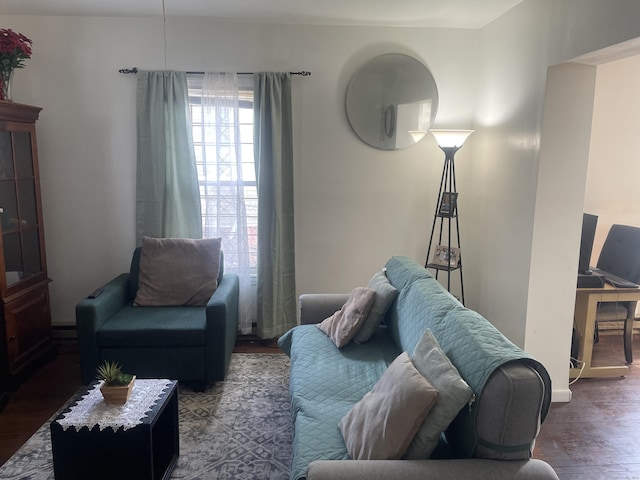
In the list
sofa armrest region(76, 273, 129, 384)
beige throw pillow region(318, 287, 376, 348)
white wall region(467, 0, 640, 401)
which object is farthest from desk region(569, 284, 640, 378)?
sofa armrest region(76, 273, 129, 384)

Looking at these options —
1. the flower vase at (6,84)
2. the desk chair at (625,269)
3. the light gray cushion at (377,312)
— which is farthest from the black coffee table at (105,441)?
the desk chair at (625,269)

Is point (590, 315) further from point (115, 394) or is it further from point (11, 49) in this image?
point (11, 49)

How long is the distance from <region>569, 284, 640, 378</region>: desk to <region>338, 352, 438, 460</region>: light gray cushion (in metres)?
2.09

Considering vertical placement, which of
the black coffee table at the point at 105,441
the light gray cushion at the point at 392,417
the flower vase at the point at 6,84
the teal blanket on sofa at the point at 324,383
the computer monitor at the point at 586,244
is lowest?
the black coffee table at the point at 105,441

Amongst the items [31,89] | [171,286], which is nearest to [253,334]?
[171,286]

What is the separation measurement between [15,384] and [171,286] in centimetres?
112

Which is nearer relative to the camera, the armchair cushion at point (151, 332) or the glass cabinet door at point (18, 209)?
the armchair cushion at point (151, 332)

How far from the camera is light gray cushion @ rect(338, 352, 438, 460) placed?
156cm

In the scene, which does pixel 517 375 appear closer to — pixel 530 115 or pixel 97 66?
pixel 530 115

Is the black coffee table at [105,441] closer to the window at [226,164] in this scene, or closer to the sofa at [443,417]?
the sofa at [443,417]

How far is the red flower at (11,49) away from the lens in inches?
119

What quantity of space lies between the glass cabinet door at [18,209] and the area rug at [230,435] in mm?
1144

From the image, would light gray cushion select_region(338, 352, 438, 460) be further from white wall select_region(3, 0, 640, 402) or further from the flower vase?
the flower vase

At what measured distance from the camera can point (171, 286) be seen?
3410 mm
